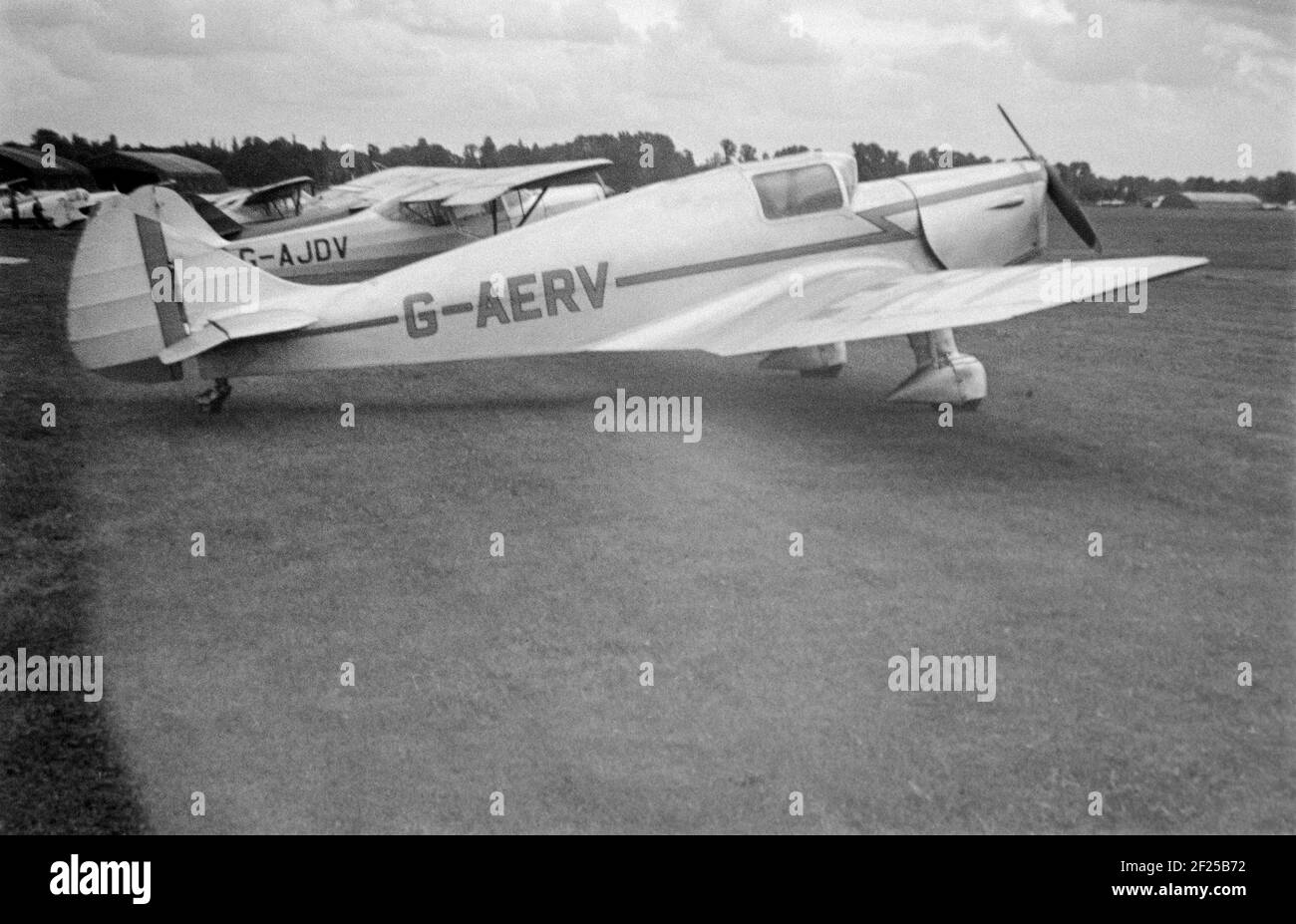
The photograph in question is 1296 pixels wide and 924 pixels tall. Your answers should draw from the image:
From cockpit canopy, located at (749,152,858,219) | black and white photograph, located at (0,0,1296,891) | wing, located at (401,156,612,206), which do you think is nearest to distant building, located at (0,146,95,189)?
black and white photograph, located at (0,0,1296,891)

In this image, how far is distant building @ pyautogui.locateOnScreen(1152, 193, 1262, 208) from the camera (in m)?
9.77

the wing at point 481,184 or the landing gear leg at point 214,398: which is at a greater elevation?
the wing at point 481,184

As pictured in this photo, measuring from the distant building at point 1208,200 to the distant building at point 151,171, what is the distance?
9.21 m

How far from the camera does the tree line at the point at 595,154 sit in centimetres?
936

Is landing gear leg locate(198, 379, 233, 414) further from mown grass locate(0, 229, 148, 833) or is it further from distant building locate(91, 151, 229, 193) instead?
distant building locate(91, 151, 229, 193)

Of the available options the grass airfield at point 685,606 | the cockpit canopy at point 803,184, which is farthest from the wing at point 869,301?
the grass airfield at point 685,606

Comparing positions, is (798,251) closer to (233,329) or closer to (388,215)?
(233,329)

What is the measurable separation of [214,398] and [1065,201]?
7.18m

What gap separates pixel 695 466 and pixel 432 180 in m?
9.00

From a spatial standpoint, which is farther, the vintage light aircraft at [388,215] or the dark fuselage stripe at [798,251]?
the vintage light aircraft at [388,215]

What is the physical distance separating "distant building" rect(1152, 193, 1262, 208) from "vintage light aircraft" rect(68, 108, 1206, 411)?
6.71 ft

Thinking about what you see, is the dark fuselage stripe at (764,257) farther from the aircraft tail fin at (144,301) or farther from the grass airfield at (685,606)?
the aircraft tail fin at (144,301)
